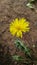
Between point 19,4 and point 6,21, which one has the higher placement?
point 19,4

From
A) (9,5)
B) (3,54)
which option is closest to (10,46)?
(3,54)

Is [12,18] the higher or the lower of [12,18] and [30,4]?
the lower

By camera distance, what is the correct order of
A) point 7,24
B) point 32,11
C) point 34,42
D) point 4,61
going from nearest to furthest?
1. point 4,61
2. point 34,42
3. point 7,24
4. point 32,11

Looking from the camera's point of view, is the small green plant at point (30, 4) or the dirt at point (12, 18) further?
the small green plant at point (30, 4)

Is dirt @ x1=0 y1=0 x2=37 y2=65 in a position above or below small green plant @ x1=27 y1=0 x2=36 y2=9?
below

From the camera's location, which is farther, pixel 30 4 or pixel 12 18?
pixel 30 4

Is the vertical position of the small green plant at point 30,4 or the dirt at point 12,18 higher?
the small green plant at point 30,4

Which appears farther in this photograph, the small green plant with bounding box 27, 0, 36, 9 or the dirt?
the small green plant with bounding box 27, 0, 36, 9

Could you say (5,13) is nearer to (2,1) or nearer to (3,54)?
(2,1)
